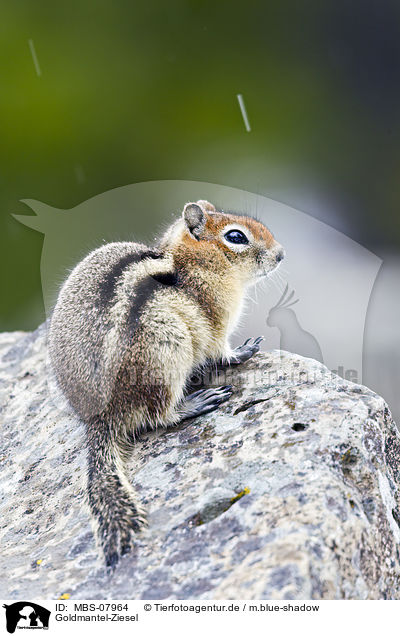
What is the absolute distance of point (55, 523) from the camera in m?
2.02

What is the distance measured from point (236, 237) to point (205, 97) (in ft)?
10.2

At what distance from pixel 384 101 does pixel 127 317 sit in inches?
144

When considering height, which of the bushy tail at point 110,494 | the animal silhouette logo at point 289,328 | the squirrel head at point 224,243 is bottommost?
the bushy tail at point 110,494

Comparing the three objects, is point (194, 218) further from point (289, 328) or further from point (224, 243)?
point (289, 328)

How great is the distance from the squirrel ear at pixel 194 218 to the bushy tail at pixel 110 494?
104 centimetres

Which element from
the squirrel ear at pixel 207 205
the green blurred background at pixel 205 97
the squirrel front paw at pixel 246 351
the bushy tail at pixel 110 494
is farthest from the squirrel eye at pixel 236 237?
the green blurred background at pixel 205 97

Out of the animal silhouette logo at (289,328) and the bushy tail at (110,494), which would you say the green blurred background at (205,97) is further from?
the bushy tail at (110,494)

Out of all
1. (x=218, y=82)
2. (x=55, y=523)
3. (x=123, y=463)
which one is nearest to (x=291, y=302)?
(x=123, y=463)

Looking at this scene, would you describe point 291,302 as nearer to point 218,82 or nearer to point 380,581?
point 380,581

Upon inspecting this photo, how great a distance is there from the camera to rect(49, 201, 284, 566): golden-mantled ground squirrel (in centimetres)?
212

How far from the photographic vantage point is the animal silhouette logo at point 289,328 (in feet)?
10.7

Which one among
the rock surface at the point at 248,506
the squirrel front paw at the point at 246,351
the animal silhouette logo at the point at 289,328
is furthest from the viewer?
the animal silhouette logo at the point at 289,328
